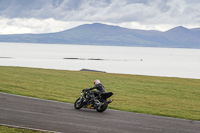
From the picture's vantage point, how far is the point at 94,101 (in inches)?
712

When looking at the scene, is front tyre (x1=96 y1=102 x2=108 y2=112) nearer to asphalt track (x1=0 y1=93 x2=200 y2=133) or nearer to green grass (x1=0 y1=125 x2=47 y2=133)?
asphalt track (x1=0 y1=93 x2=200 y2=133)

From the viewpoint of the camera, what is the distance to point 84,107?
18516 mm

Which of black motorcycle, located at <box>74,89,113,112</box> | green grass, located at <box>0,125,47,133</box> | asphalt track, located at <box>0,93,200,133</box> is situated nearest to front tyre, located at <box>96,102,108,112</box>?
black motorcycle, located at <box>74,89,113,112</box>

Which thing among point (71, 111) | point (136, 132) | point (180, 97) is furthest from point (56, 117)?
point (180, 97)

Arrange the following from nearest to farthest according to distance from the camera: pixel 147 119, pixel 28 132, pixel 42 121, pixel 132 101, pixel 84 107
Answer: pixel 28 132
pixel 42 121
pixel 147 119
pixel 84 107
pixel 132 101

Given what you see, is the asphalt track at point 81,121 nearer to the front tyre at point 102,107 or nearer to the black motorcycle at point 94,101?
the front tyre at point 102,107

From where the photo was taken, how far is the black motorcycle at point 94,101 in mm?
17750

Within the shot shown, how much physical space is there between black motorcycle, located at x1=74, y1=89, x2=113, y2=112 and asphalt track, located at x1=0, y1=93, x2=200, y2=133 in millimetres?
400

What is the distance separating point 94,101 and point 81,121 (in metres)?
3.37

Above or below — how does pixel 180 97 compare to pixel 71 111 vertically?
above

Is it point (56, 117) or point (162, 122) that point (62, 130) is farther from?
point (162, 122)

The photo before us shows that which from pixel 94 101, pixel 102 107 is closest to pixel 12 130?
pixel 102 107

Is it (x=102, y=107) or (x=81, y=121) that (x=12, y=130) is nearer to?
(x=81, y=121)

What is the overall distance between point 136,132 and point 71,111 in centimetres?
544
